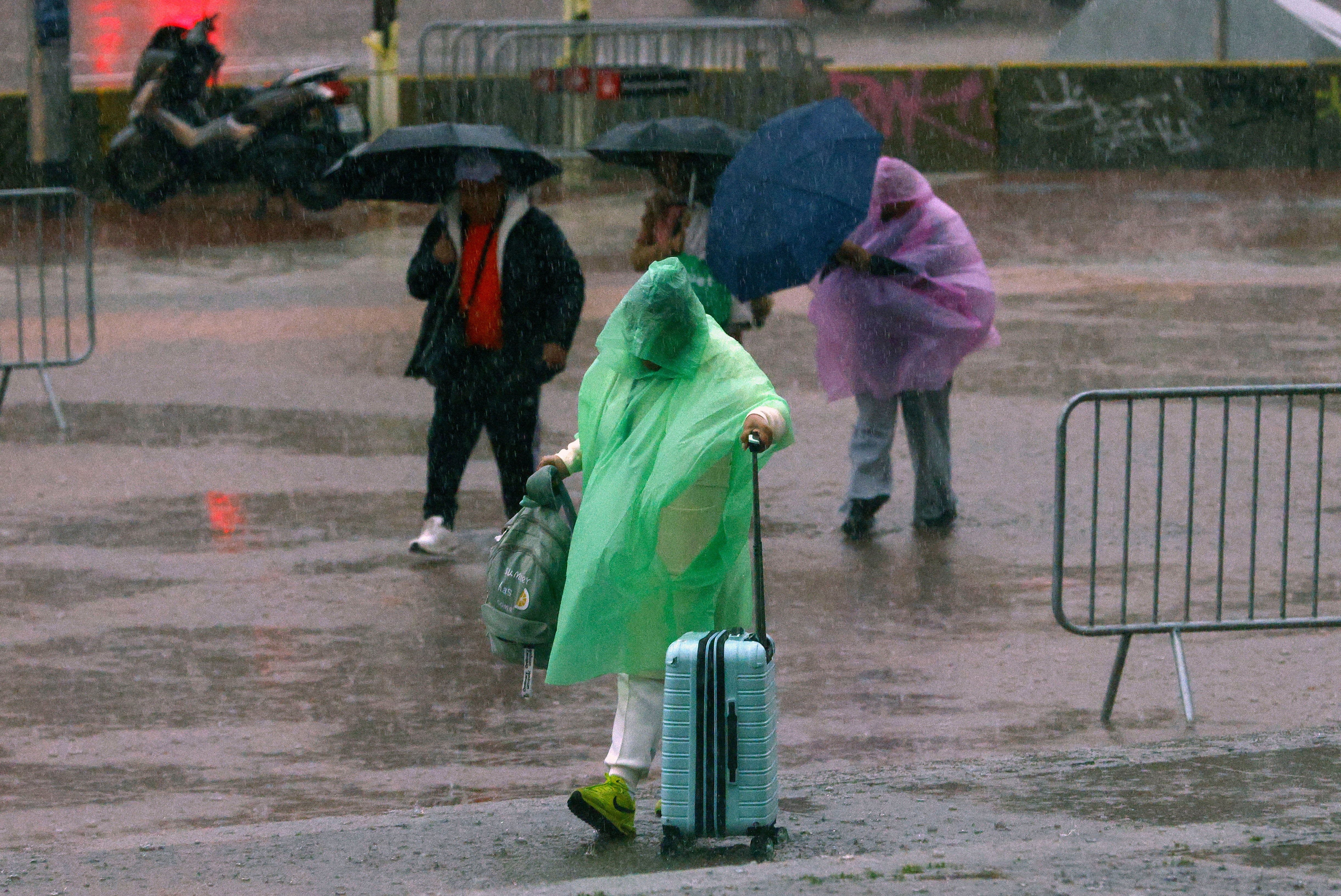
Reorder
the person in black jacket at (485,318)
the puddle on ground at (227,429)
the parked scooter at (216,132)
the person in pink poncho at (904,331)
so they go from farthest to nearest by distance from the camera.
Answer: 1. the parked scooter at (216,132)
2. the puddle on ground at (227,429)
3. the person in pink poncho at (904,331)
4. the person in black jacket at (485,318)

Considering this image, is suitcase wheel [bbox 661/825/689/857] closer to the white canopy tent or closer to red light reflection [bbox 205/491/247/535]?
red light reflection [bbox 205/491/247/535]

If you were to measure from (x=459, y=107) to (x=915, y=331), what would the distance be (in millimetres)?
11383

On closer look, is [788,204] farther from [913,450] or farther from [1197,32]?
[1197,32]

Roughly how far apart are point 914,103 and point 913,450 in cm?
1180

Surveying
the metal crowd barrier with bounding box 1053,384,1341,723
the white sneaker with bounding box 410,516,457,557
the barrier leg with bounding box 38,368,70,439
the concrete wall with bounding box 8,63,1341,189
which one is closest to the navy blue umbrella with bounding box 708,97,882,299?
the metal crowd barrier with bounding box 1053,384,1341,723

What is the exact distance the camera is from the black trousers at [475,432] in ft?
28.3

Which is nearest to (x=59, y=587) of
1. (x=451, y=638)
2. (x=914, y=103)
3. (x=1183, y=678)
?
(x=451, y=638)

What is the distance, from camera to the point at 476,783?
5.99 m

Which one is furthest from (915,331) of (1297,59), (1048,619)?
(1297,59)

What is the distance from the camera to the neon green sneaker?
17.0 feet

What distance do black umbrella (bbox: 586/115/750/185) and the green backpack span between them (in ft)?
10.2

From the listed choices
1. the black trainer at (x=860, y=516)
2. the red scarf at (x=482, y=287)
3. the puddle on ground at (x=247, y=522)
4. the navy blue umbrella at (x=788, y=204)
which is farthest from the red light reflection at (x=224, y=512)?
the black trainer at (x=860, y=516)

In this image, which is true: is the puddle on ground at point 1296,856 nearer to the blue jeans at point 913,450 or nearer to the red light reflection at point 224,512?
the blue jeans at point 913,450

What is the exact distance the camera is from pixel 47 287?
14477mm
